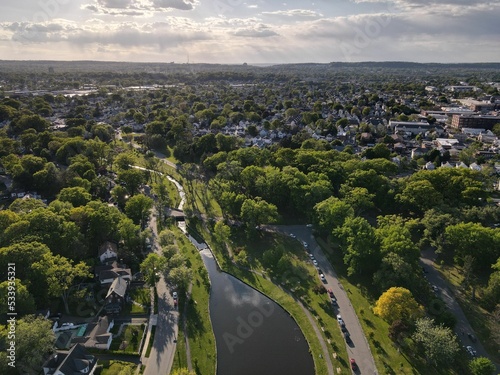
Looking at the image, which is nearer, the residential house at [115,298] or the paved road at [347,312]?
the paved road at [347,312]

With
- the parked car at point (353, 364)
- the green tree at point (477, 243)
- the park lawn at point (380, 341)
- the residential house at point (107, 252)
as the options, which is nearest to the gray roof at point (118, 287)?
the residential house at point (107, 252)

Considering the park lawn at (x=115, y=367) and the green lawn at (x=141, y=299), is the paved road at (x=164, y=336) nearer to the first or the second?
the green lawn at (x=141, y=299)

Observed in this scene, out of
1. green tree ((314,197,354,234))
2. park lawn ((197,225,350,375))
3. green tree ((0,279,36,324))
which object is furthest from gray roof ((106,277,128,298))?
green tree ((314,197,354,234))

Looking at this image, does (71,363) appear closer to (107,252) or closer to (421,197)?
(107,252)

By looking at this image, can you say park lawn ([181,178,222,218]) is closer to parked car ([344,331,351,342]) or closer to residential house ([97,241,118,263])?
residential house ([97,241,118,263])

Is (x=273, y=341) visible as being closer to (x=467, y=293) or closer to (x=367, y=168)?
(x=467, y=293)

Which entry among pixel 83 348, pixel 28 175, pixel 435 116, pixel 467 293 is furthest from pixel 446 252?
pixel 435 116

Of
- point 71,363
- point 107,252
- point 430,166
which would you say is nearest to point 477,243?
point 430,166
